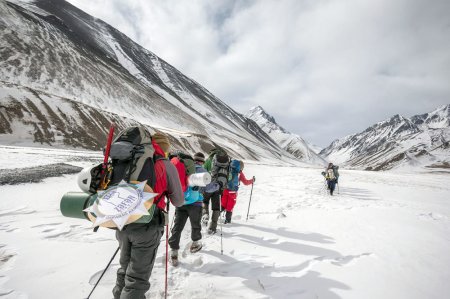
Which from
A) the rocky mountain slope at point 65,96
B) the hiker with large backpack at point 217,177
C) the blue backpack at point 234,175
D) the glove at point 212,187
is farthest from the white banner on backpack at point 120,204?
the rocky mountain slope at point 65,96

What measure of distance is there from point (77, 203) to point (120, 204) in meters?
0.60

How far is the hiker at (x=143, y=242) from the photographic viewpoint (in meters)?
3.36

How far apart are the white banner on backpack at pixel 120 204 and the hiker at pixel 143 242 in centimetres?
46

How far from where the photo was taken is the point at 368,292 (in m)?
4.12

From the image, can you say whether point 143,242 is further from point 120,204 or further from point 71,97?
point 71,97

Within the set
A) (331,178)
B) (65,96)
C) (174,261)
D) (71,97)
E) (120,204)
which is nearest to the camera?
(120,204)

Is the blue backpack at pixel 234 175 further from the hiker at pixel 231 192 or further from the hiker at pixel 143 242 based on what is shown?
the hiker at pixel 143 242

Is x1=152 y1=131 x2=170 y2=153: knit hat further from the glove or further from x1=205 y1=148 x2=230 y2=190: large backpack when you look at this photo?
x1=205 y1=148 x2=230 y2=190: large backpack

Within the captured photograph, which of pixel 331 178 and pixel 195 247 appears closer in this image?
pixel 195 247

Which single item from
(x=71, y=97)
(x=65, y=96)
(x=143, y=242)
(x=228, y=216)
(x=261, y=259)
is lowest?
(x=261, y=259)

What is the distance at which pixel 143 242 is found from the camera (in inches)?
134

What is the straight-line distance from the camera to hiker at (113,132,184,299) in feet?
11.0

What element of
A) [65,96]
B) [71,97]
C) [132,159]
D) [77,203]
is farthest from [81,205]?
[71,97]

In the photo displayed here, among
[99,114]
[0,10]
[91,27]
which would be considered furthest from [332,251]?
[91,27]
